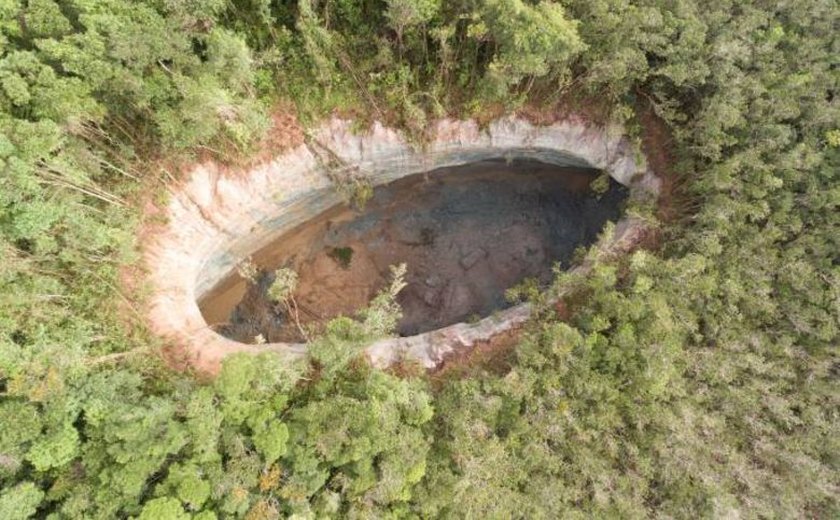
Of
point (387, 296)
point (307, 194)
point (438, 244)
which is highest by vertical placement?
point (307, 194)

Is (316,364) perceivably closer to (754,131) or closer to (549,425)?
(549,425)

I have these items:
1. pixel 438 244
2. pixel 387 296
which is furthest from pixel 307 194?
→ pixel 387 296

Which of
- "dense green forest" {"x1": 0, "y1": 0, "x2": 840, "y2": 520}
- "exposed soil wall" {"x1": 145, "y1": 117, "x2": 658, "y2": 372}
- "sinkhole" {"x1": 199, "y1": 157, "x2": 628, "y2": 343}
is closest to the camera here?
"dense green forest" {"x1": 0, "y1": 0, "x2": 840, "y2": 520}

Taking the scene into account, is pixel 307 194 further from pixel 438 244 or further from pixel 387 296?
pixel 387 296

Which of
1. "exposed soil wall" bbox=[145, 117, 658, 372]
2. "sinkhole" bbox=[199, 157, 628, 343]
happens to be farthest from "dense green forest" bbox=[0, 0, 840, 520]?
"sinkhole" bbox=[199, 157, 628, 343]

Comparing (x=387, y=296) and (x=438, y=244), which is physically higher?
(x=387, y=296)

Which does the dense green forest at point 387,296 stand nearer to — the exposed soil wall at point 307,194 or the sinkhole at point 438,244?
the exposed soil wall at point 307,194

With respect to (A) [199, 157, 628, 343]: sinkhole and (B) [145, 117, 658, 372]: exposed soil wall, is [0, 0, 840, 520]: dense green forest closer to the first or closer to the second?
(B) [145, 117, 658, 372]: exposed soil wall

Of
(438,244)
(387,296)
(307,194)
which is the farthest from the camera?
(438,244)
